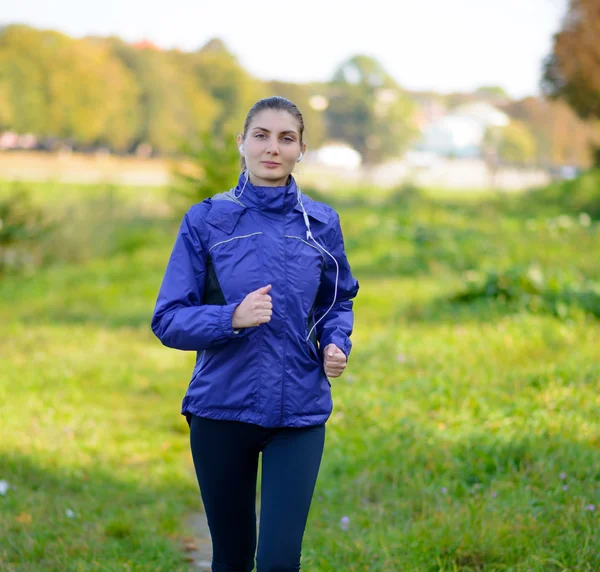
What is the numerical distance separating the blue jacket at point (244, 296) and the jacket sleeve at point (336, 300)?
2 cm

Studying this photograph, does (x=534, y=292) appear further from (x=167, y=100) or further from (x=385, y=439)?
(x=167, y=100)

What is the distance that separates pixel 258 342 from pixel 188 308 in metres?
0.26

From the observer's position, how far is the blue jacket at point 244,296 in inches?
112

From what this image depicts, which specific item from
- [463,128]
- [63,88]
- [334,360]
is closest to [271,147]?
[334,360]

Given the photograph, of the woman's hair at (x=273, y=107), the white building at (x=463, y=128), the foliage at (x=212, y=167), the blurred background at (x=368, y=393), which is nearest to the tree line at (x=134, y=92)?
the white building at (x=463, y=128)

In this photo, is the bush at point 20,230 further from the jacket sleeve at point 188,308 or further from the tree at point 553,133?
the tree at point 553,133

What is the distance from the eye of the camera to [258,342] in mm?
2867

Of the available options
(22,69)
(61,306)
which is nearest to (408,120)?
(22,69)

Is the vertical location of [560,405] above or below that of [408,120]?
below

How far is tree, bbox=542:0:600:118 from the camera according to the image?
21.9 m

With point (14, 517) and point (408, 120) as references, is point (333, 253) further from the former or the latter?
point (408, 120)

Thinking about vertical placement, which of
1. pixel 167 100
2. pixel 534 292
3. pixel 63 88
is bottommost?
pixel 534 292

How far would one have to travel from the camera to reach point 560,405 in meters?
5.84

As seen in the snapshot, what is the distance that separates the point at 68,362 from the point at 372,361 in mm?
3021
